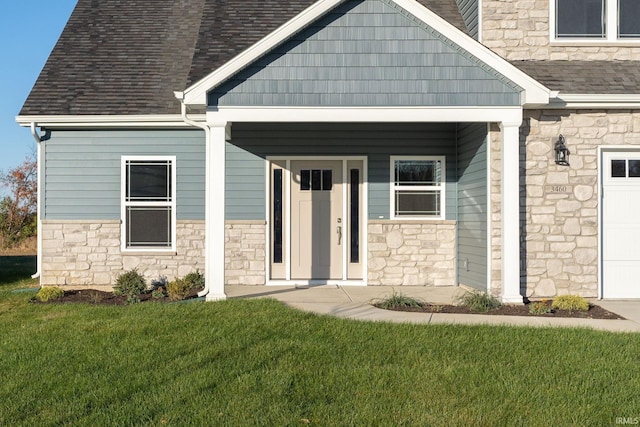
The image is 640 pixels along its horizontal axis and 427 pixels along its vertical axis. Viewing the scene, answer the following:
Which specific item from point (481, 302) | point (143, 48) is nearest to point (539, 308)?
point (481, 302)

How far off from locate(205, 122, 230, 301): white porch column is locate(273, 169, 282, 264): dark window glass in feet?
8.09

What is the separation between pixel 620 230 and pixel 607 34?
3286mm

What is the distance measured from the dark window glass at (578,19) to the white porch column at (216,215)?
19.3 ft

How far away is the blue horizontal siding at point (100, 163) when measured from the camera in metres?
11.5

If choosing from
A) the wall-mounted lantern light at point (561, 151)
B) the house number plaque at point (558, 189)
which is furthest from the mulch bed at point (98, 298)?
the wall-mounted lantern light at point (561, 151)

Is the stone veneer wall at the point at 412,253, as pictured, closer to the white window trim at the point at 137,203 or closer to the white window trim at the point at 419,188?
the white window trim at the point at 419,188

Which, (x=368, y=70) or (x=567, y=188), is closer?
(x=368, y=70)

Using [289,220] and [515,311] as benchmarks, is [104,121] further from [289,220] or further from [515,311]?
[515,311]

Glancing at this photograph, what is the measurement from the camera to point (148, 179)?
11.6m

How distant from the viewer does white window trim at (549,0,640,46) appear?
1049 centimetres

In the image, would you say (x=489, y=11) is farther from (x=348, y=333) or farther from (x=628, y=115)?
(x=348, y=333)

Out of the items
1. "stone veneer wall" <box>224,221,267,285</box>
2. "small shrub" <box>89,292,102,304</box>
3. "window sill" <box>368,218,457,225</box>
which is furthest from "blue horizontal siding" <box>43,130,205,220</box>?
"window sill" <box>368,218,457,225</box>

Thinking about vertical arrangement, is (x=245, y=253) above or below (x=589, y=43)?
below

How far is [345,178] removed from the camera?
1167 cm
